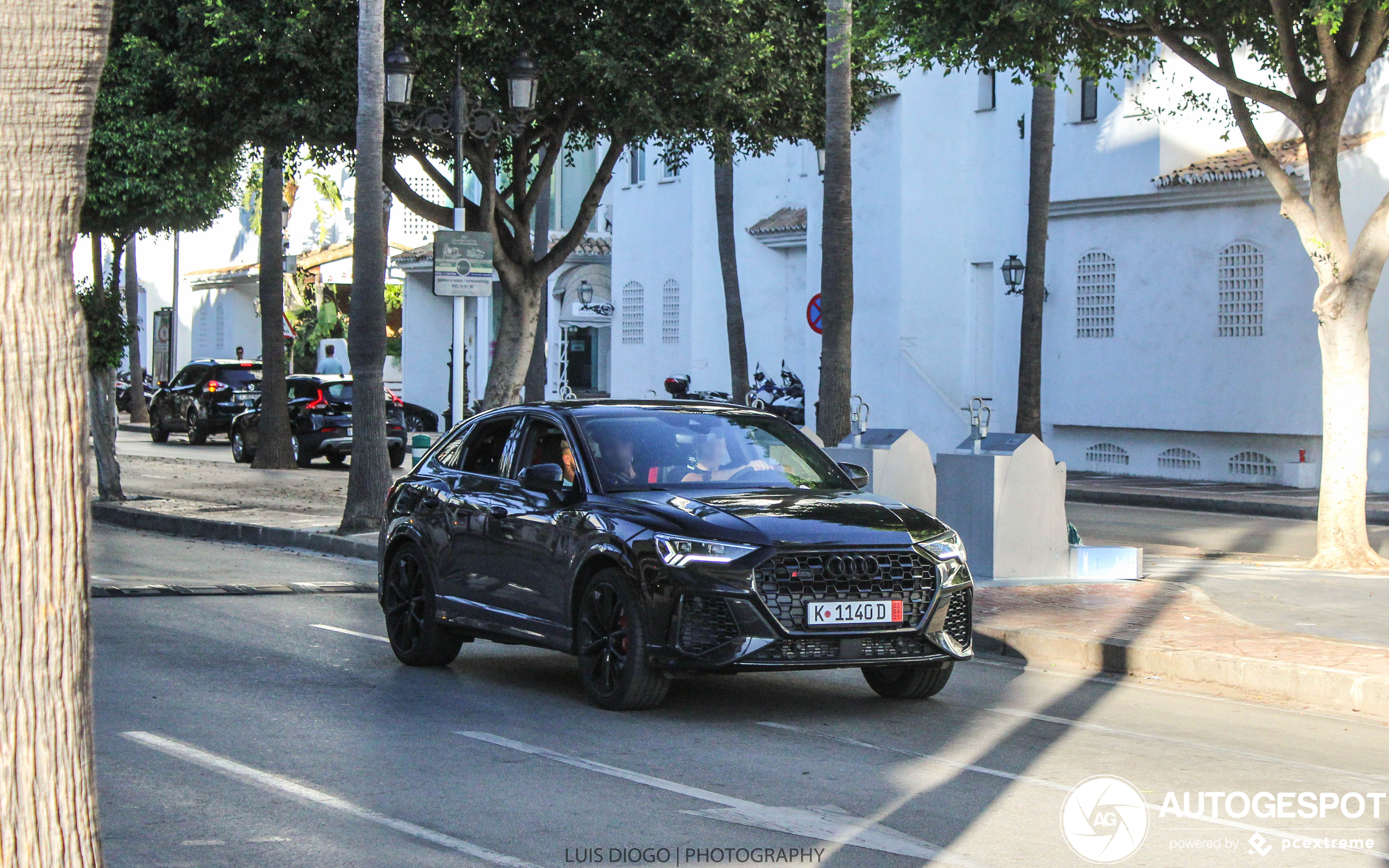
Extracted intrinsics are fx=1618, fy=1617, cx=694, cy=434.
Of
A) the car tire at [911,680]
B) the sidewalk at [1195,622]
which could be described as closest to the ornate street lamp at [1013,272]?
the sidewalk at [1195,622]

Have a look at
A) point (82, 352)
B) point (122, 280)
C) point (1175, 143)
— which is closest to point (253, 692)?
point (82, 352)

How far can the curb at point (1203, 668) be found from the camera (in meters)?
8.80

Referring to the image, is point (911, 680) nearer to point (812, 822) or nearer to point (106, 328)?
point (812, 822)

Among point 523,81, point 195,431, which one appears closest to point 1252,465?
point 523,81

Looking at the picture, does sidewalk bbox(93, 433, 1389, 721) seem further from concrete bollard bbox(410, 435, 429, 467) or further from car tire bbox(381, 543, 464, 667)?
car tire bbox(381, 543, 464, 667)

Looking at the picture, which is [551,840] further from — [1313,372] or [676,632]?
[1313,372]

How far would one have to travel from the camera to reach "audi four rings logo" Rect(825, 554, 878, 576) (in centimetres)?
775

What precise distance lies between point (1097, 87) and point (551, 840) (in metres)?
25.3

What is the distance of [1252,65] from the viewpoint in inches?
1058

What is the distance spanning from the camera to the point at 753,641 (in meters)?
7.61

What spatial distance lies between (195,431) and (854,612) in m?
32.9

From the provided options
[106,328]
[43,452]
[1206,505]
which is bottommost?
[1206,505]

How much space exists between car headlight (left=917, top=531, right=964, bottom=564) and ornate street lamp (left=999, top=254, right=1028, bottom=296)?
19.6 meters

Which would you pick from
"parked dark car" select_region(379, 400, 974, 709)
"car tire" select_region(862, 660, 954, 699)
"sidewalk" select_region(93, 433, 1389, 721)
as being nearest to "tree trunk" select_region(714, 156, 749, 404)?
"sidewalk" select_region(93, 433, 1389, 721)
